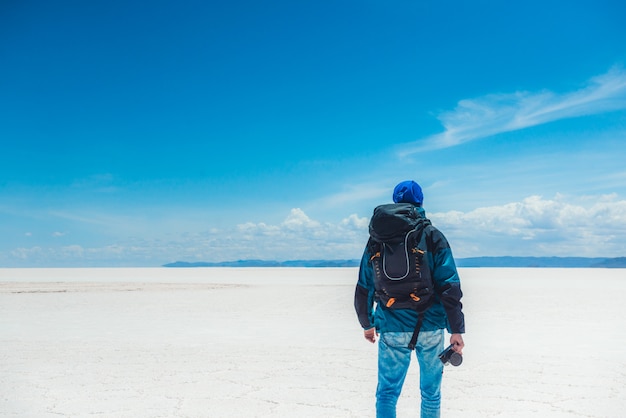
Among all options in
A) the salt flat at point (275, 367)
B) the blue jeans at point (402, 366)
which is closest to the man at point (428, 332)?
the blue jeans at point (402, 366)

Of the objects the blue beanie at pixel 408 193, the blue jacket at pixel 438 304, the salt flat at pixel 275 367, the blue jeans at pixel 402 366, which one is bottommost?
the salt flat at pixel 275 367

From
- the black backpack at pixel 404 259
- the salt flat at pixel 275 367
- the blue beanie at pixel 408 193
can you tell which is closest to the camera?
the black backpack at pixel 404 259

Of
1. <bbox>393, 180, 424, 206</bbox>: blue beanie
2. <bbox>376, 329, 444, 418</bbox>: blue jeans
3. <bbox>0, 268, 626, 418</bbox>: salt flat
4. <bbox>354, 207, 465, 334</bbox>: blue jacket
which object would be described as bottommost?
<bbox>0, 268, 626, 418</bbox>: salt flat

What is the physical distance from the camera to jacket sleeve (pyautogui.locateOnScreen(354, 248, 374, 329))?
12.0 feet

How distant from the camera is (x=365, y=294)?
12.2 ft

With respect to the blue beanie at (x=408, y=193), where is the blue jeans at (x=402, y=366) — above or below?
below

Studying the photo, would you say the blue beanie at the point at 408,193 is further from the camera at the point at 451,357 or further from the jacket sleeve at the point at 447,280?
the camera at the point at 451,357

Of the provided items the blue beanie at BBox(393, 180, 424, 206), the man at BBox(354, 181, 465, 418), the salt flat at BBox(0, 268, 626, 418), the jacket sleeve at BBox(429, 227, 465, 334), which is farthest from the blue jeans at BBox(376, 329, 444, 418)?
the salt flat at BBox(0, 268, 626, 418)

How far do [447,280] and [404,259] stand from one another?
289mm

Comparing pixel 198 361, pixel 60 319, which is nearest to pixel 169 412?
pixel 198 361

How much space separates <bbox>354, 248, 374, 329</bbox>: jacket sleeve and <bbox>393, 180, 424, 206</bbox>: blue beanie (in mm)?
398

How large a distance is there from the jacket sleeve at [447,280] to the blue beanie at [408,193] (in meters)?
0.26

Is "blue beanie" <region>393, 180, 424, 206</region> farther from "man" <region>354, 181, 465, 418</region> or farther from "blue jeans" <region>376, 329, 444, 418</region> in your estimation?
"blue jeans" <region>376, 329, 444, 418</region>

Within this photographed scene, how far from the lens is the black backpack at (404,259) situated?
11.1ft
